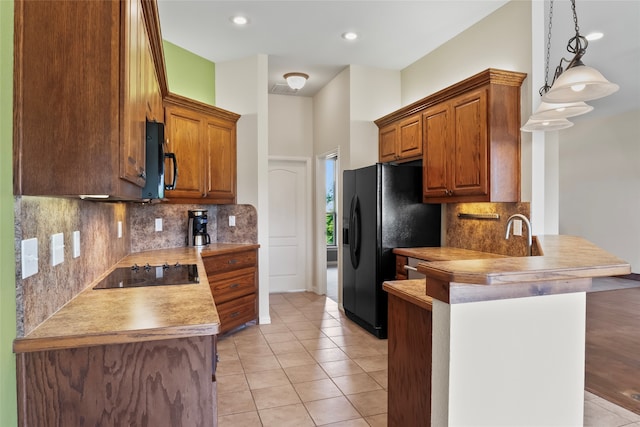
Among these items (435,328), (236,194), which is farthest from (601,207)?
(435,328)

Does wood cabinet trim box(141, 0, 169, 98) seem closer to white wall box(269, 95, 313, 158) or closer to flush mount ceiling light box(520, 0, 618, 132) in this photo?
flush mount ceiling light box(520, 0, 618, 132)

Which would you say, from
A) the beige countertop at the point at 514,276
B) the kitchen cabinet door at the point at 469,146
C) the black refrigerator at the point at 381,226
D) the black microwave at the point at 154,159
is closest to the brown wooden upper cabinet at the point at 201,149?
the black refrigerator at the point at 381,226

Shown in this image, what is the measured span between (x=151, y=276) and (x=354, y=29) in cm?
301

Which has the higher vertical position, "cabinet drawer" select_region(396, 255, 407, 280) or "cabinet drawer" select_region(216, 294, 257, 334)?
"cabinet drawer" select_region(396, 255, 407, 280)

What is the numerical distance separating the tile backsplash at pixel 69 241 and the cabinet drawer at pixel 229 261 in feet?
2.37

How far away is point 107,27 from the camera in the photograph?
1.25 m

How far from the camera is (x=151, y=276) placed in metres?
2.41

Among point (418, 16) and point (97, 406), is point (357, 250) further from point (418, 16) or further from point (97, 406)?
point (97, 406)

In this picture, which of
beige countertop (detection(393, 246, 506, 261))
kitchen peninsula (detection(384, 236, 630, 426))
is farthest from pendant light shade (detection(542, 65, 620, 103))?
beige countertop (detection(393, 246, 506, 261))

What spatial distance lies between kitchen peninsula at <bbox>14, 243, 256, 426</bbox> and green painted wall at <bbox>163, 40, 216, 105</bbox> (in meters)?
3.39

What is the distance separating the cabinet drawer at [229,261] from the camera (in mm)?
3731

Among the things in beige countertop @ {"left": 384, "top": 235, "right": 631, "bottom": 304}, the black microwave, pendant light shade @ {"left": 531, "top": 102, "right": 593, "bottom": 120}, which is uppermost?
pendant light shade @ {"left": 531, "top": 102, "right": 593, "bottom": 120}

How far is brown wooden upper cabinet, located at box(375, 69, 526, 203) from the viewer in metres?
3.23

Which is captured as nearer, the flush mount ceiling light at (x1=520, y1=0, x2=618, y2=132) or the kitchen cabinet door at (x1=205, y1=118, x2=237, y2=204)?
the flush mount ceiling light at (x1=520, y1=0, x2=618, y2=132)
